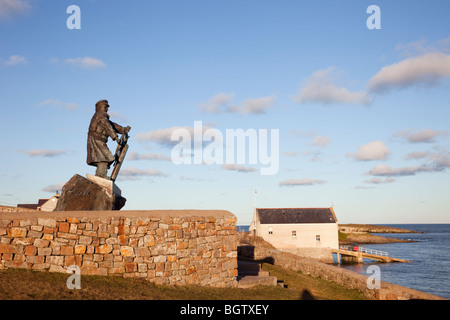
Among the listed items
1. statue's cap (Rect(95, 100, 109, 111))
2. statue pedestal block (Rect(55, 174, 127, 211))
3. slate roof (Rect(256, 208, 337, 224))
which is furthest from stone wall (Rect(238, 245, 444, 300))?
slate roof (Rect(256, 208, 337, 224))

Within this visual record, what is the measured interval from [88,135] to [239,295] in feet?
22.9

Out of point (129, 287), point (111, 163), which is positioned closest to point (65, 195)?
point (111, 163)

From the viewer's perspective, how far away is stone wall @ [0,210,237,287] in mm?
9156

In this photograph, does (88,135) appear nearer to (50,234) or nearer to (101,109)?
(101,109)

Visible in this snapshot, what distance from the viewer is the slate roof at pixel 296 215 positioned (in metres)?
49.8

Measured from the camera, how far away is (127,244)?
10.1 m

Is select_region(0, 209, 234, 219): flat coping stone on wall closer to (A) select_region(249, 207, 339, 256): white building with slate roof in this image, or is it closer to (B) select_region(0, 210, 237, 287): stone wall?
(B) select_region(0, 210, 237, 287): stone wall

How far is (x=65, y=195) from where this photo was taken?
11336 millimetres

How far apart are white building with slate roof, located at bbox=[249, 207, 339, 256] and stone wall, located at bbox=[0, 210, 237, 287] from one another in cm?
3759

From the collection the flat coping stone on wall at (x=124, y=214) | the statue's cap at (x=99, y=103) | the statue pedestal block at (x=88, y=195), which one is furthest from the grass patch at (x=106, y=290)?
the statue's cap at (x=99, y=103)

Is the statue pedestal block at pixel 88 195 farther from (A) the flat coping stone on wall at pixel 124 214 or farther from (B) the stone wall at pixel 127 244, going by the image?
(B) the stone wall at pixel 127 244

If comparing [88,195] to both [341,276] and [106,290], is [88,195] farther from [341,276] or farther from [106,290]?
[341,276]

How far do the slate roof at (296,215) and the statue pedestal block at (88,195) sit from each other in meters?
39.2

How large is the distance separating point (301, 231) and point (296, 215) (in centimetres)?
250
